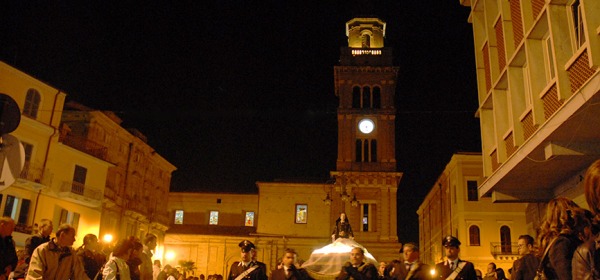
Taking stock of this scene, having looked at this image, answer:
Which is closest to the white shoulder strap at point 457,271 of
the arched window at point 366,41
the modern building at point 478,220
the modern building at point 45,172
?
the modern building at point 45,172

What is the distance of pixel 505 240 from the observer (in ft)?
142

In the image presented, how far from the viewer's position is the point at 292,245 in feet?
169

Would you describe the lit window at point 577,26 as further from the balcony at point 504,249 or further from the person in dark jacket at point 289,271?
the balcony at point 504,249

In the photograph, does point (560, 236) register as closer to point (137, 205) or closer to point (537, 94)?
A: point (537, 94)

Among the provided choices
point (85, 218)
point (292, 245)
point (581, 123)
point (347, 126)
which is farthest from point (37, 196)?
point (581, 123)

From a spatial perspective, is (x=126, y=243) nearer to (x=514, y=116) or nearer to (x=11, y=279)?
(x=11, y=279)

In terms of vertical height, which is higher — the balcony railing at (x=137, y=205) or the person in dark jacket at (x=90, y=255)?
the balcony railing at (x=137, y=205)

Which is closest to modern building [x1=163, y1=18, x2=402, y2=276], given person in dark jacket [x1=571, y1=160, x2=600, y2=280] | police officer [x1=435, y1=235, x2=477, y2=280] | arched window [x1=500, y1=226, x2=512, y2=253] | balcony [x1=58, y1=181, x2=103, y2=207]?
arched window [x1=500, y1=226, x2=512, y2=253]

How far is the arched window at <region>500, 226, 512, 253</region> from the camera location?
42875mm

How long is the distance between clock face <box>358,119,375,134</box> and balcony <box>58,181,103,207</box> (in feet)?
82.4

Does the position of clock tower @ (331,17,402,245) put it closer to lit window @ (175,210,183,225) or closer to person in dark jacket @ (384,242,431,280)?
lit window @ (175,210,183,225)

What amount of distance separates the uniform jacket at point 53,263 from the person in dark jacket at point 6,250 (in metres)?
0.30

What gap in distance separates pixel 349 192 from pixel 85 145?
930 inches

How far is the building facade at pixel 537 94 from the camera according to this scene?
11.0 metres
